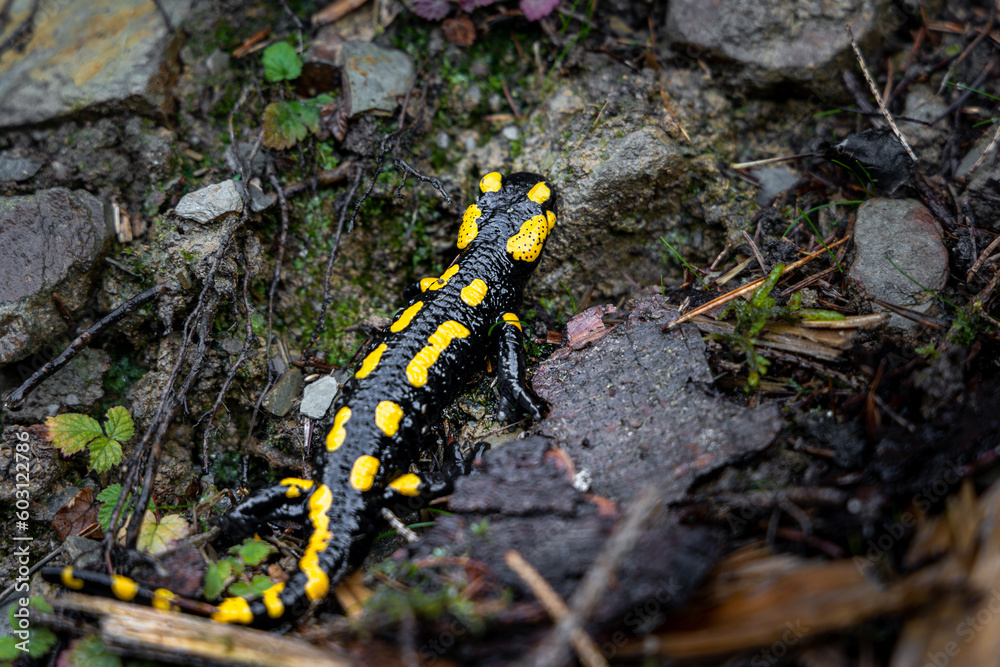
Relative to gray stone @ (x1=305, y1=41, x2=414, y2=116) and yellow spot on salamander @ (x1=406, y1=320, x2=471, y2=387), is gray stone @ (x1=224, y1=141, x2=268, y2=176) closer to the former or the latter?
gray stone @ (x1=305, y1=41, x2=414, y2=116)

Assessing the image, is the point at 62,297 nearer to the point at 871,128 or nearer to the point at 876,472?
the point at 876,472

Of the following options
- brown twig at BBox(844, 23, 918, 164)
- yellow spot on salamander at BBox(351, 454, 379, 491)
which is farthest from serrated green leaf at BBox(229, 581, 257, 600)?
brown twig at BBox(844, 23, 918, 164)

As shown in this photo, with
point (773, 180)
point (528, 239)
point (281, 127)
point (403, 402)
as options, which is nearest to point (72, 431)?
point (403, 402)

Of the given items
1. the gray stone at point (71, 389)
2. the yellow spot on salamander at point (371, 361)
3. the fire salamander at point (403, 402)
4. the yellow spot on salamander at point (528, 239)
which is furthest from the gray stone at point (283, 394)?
the yellow spot on salamander at point (528, 239)

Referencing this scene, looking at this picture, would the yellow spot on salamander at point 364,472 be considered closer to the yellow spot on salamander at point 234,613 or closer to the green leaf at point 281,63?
the yellow spot on salamander at point 234,613

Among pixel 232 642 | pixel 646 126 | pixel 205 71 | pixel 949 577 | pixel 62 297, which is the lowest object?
pixel 949 577

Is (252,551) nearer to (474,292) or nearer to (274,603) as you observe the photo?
(274,603)

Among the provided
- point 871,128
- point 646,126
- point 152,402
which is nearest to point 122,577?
point 152,402
